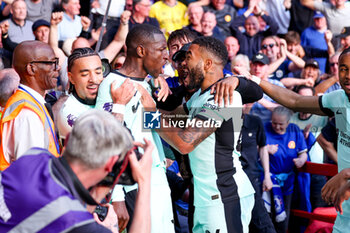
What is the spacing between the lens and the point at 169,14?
9.88 metres

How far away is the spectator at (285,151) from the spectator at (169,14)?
334 cm

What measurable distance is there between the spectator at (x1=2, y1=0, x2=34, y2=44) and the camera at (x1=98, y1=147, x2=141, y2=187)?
6.46m

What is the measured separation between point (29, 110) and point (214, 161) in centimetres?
152

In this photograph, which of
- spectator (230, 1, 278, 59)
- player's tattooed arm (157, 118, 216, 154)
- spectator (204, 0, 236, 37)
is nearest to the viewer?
player's tattooed arm (157, 118, 216, 154)

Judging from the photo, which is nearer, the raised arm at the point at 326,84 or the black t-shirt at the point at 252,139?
the black t-shirt at the point at 252,139

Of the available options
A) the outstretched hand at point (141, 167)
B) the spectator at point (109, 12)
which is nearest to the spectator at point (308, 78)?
the spectator at point (109, 12)

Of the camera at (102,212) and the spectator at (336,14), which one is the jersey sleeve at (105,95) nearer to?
the camera at (102,212)

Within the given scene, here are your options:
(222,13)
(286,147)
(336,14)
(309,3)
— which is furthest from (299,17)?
(286,147)

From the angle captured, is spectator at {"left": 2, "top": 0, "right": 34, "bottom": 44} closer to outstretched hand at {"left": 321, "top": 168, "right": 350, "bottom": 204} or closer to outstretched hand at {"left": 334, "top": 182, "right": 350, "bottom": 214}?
outstretched hand at {"left": 321, "top": 168, "right": 350, "bottom": 204}

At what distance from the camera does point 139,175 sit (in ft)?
8.88

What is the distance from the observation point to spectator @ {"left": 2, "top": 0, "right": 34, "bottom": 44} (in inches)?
339

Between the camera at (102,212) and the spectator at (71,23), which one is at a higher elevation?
the spectator at (71,23)

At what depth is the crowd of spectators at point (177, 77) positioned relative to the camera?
4.19 meters

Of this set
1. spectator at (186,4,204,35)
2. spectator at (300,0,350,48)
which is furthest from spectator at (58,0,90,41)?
spectator at (300,0,350,48)
